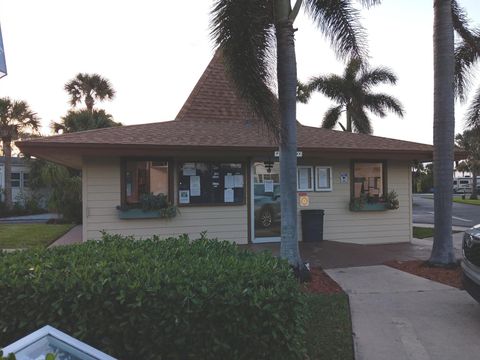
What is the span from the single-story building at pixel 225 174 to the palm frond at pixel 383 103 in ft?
49.6

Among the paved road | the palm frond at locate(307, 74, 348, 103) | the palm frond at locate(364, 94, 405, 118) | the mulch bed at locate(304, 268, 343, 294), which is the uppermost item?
the palm frond at locate(307, 74, 348, 103)

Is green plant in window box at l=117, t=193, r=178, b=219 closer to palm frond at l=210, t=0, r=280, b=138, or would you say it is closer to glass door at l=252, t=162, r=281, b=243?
glass door at l=252, t=162, r=281, b=243

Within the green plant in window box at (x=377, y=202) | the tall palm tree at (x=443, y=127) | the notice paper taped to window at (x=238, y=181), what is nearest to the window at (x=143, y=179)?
the notice paper taped to window at (x=238, y=181)

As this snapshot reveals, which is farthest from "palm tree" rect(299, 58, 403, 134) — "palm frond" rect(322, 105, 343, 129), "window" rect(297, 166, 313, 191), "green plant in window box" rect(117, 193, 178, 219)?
"green plant in window box" rect(117, 193, 178, 219)

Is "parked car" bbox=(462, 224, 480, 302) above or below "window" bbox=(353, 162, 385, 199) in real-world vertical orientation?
below

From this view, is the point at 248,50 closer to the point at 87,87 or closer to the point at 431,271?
the point at 431,271

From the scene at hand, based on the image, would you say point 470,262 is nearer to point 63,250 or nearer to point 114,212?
point 63,250

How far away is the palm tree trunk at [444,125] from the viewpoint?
28.4 feet

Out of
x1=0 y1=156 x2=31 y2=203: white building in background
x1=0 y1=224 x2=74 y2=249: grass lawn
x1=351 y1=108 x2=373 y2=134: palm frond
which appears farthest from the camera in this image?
x1=0 y1=156 x2=31 y2=203: white building in background

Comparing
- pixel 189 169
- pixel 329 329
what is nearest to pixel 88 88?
pixel 189 169

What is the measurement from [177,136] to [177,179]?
1.08 metres

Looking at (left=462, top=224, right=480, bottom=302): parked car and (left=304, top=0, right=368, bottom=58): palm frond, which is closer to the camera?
(left=462, top=224, right=480, bottom=302): parked car

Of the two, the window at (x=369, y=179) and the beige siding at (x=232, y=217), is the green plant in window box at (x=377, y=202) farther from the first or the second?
the beige siding at (x=232, y=217)

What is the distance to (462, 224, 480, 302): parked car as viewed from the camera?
502 centimetres
